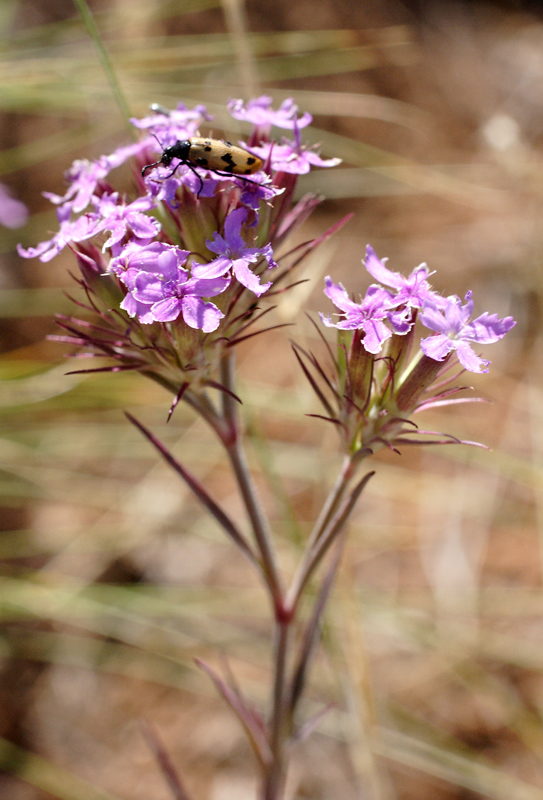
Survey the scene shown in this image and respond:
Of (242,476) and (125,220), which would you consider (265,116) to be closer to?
(125,220)

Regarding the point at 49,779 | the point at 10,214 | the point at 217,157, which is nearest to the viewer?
the point at 217,157

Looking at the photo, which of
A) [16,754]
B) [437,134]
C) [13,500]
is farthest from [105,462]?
[437,134]

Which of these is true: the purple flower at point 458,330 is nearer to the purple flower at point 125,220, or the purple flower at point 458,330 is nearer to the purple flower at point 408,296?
the purple flower at point 408,296

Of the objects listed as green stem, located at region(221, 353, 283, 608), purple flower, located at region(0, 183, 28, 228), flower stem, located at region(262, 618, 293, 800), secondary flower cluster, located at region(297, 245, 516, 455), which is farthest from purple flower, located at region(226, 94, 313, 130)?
purple flower, located at region(0, 183, 28, 228)

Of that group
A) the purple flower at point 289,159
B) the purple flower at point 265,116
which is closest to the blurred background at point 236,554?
the purple flower at point 265,116

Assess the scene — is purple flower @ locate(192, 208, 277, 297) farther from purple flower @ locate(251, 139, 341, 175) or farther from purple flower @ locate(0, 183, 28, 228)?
purple flower @ locate(0, 183, 28, 228)

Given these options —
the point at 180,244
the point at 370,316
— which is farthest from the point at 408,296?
the point at 180,244

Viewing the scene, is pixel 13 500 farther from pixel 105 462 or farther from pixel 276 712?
pixel 276 712
